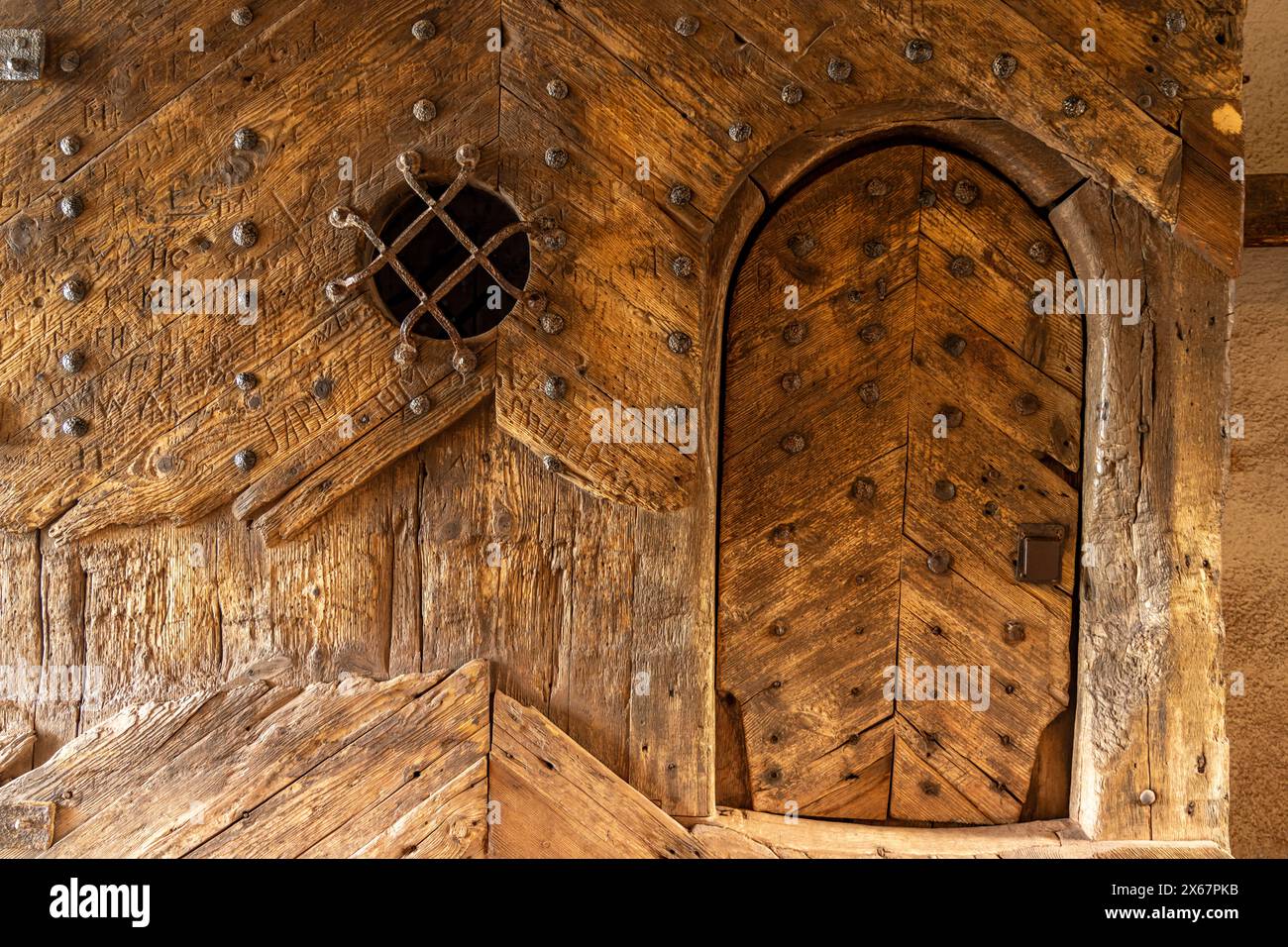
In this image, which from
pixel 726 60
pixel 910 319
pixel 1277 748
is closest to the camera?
pixel 726 60

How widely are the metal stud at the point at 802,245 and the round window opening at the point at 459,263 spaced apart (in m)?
0.64

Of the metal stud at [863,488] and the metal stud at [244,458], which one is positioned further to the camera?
the metal stud at [863,488]

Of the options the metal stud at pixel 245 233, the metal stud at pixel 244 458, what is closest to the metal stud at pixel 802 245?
the metal stud at pixel 245 233

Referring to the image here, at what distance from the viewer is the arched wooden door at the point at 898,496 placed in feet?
7.83

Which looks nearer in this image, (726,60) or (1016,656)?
(726,60)

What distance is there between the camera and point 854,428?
2414 mm

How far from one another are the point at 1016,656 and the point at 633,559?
100 cm

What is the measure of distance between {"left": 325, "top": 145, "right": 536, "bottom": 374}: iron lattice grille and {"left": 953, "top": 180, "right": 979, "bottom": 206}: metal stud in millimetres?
1033

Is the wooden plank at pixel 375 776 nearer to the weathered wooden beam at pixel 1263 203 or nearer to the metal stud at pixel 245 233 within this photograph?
Result: the metal stud at pixel 245 233

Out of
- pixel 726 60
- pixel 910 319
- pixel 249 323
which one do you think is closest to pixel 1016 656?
pixel 910 319

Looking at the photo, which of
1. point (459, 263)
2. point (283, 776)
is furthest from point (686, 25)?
point (283, 776)

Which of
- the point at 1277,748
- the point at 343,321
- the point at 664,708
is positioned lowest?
the point at 1277,748

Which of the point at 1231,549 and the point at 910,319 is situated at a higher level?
the point at 910,319

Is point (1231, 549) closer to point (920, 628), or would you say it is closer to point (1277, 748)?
point (1277, 748)
